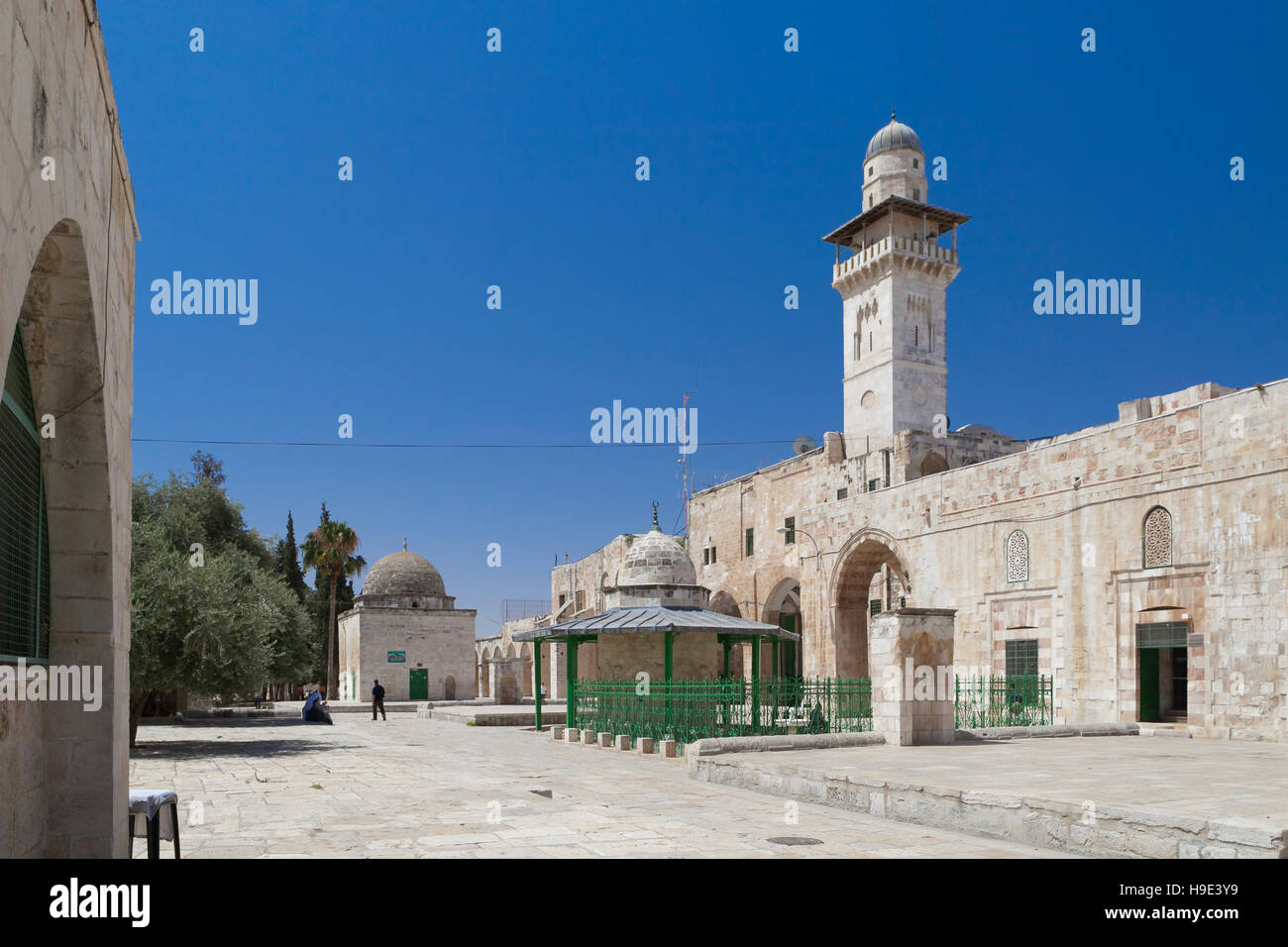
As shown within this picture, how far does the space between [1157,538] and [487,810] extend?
48.4 ft

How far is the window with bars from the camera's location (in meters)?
22.0

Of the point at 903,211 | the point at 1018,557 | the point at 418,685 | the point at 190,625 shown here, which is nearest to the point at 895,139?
the point at 903,211

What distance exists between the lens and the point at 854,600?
29453 millimetres

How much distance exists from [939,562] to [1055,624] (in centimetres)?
389

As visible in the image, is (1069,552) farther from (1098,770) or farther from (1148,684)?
(1098,770)

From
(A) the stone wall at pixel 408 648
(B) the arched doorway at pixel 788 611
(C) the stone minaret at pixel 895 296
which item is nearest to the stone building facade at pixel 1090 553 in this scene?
(B) the arched doorway at pixel 788 611

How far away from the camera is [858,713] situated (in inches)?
616

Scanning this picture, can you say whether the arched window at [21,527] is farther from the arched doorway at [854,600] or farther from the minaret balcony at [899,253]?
the minaret balcony at [899,253]

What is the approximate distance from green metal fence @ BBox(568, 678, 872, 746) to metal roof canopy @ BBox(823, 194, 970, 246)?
87.2 ft

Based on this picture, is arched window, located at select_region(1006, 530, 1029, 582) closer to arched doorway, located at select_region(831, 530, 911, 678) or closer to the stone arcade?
the stone arcade

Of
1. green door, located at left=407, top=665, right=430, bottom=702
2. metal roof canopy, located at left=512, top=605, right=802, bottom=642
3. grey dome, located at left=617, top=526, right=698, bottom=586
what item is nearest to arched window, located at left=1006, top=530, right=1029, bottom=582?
metal roof canopy, located at left=512, top=605, right=802, bottom=642

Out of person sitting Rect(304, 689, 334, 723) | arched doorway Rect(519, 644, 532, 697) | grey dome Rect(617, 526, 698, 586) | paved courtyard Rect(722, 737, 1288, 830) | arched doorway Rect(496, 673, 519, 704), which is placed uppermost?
grey dome Rect(617, 526, 698, 586)

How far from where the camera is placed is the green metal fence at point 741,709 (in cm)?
1541
